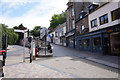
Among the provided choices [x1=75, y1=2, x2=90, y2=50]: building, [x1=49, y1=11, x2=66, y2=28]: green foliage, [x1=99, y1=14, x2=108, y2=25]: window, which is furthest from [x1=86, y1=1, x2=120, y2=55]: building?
[x1=49, y1=11, x2=66, y2=28]: green foliage

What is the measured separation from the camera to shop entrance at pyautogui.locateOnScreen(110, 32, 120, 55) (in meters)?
11.3

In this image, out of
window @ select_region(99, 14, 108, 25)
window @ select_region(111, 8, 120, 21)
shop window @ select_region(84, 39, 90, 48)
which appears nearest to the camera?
window @ select_region(111, 8, 120, 21)

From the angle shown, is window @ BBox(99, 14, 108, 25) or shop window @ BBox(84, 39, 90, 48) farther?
shop window @ BBox(84, 39, 90, 48)

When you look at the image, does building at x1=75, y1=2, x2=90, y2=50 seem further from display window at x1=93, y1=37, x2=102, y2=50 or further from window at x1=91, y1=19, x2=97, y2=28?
display window at x1=93, y1=37, x2=102, y2=50

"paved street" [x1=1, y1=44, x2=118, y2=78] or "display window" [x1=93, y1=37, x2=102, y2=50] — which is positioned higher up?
"display window" [x1=93, y1=37, x2=102, y2=50]

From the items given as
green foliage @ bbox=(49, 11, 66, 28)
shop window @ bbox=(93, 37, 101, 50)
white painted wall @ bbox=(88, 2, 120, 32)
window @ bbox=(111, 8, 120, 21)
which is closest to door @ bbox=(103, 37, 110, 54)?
shop window @ bbox=(93, 37, 101, 50)

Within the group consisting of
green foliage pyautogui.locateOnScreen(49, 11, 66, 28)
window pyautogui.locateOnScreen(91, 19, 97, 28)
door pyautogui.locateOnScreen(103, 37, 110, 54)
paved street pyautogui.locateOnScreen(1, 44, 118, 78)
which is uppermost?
green foliage pyautogui.locateOnScreen(49, 11, 66, 28)

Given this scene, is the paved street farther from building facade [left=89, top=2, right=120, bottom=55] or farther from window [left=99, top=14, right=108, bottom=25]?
window [left=99, top=14, right=108, bottom=25]

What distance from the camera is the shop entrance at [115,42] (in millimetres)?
11283

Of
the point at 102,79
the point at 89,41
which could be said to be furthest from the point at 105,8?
the point at 102,79

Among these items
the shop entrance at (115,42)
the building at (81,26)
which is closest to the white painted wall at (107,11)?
the shop entrance at (115,42)

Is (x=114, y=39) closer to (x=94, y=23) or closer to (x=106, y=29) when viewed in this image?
(x=106, y=29)

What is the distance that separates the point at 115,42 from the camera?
463 inches

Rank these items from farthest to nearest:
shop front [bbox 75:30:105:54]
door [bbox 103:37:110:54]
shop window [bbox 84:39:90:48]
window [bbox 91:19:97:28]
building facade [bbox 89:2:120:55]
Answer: shop window [bbox 84:39:90:48] → window [bbox 91:19:97:28] → shop front [bbox 75:30:105:54] → door [bbox 103:37:110:54] → building facade [bbox 89:2:120:55]
